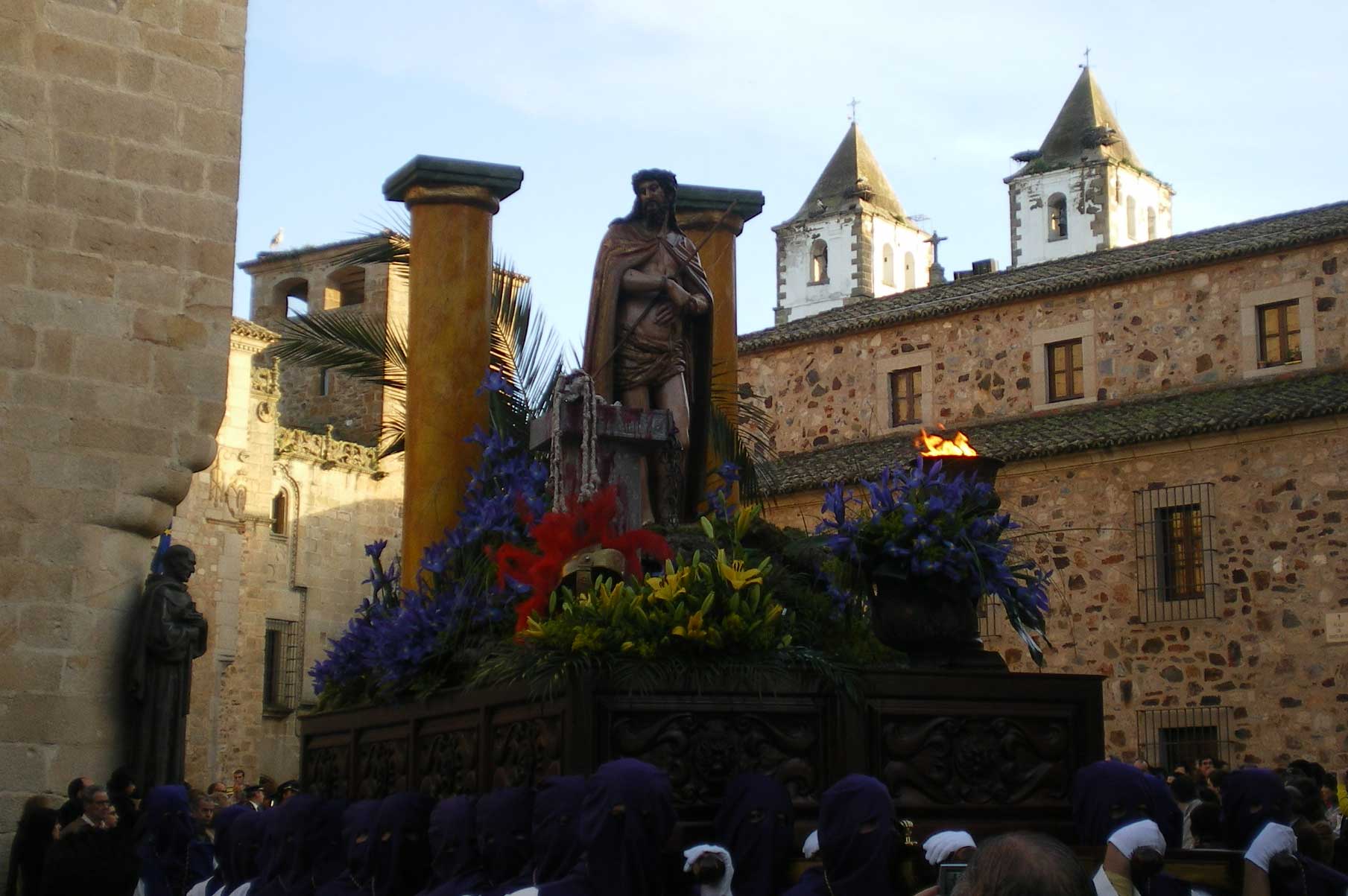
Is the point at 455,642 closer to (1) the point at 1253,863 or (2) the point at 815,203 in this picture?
(1) the point at 1253,863

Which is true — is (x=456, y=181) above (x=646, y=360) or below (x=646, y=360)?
above

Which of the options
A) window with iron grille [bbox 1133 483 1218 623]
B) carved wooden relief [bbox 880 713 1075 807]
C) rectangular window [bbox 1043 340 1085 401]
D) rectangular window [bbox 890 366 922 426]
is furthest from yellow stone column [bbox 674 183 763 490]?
rectangular window [bbox 890 366 922 426]

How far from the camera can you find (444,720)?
8164 millimetres

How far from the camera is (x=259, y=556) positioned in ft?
117

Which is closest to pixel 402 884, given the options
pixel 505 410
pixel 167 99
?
pixel 505 410

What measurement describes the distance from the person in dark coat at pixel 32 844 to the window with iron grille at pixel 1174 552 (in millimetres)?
15529

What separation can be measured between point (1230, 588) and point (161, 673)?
14.7 metres

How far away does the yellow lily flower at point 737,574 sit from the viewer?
7.62m

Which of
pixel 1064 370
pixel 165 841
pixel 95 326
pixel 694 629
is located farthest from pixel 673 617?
pixel 1064 370

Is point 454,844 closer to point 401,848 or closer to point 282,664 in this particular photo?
point 401,848

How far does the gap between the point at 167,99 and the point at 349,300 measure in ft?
105

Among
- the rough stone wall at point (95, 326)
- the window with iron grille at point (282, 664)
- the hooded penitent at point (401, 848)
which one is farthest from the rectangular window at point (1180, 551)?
the window with iron grille at point (282, 664)

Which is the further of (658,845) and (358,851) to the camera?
(358,851)

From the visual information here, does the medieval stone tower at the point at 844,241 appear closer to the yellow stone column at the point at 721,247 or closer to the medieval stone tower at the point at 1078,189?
the medieval stone tower at the point at 1078,189
